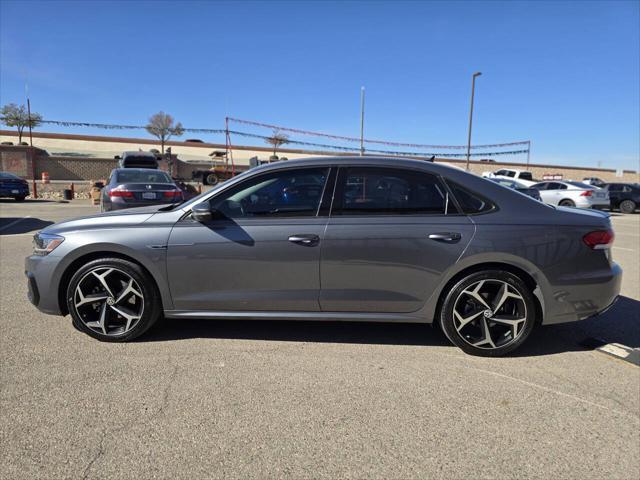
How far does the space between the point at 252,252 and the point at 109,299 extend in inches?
51.0

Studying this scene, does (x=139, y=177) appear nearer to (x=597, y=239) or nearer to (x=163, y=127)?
(x=597, y=239)

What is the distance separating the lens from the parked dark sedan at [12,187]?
19.2 metres

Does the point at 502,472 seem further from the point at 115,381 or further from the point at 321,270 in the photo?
the point at 115,381

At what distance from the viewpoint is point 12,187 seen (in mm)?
19438

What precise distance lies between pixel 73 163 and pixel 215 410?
43.1 meters

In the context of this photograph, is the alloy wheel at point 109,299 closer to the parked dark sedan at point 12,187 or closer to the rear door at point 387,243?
the rear door at point 387,243

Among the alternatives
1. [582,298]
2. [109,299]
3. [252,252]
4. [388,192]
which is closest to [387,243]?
[388,192]

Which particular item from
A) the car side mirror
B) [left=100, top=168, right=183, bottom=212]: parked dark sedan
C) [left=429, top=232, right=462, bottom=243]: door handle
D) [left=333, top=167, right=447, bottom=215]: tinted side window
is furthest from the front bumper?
[left=100, top=168, right=183, bottom=212]: parked dark sedan

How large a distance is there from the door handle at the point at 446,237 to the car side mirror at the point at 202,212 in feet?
5.84

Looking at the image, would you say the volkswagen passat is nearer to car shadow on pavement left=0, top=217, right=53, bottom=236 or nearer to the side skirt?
the side skirt

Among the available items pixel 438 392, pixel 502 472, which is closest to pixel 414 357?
pixel 438 392

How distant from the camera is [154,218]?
364 centimetres

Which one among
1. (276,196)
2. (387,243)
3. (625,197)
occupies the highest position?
(625,197)

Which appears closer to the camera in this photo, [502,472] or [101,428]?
[502,472]
